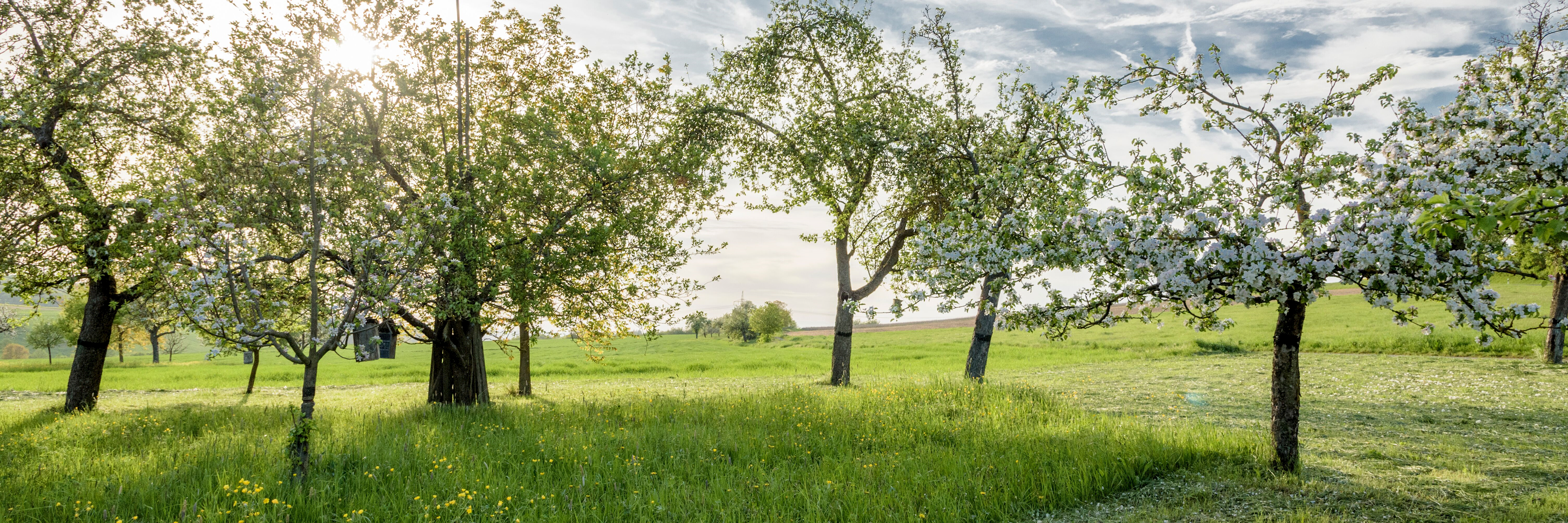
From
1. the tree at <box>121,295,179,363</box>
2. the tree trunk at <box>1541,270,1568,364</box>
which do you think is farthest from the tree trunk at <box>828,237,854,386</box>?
the tree trunk at <box>1541,270,1568,364</box>

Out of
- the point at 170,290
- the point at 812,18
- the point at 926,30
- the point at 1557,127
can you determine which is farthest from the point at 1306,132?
the point at 170,290

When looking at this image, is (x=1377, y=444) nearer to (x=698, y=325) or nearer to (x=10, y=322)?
(x=10, y=322)

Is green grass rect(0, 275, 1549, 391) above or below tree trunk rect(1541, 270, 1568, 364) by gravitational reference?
below

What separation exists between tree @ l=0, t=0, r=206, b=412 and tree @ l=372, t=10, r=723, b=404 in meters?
6.15

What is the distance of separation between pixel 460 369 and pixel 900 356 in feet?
122

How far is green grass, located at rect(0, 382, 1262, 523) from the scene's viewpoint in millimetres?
8375

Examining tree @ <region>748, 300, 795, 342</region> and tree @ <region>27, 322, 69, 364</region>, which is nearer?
tree @ <region>27, 322, 69, 364</region>

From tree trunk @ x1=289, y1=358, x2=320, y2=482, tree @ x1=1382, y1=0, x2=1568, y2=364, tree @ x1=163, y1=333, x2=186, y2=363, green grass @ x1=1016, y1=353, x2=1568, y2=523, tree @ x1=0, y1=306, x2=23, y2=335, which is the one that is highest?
tree @ x1=1382, y1=0, x2=1568, y2=364

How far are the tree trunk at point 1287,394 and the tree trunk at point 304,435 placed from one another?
14000 mm

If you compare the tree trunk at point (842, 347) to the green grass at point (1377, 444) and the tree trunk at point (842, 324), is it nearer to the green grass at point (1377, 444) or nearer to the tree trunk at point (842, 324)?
the tree trunk at point (842, 324)

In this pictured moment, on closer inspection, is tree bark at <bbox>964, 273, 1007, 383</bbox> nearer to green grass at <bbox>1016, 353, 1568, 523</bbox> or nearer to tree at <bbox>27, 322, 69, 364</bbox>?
green grass at <bbox>1016, 353, 1568, 523</bbox>

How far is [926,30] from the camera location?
72.0 feet

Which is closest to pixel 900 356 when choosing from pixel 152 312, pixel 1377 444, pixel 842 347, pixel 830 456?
pixel 842 347

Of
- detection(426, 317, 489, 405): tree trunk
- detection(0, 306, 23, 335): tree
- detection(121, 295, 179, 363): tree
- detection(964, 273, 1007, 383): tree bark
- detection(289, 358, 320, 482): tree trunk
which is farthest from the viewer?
detection(964, 273, 1007, 383): tree bark
